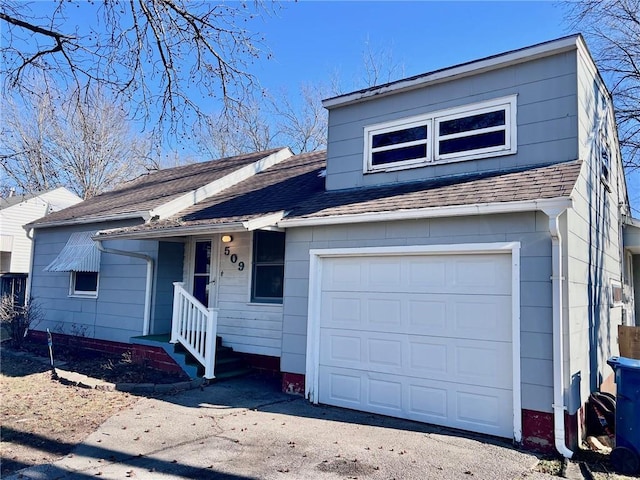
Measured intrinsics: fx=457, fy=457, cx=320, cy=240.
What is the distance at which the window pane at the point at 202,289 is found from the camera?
32.1 feet

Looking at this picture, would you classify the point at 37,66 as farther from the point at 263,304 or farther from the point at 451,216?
the point at 451,216

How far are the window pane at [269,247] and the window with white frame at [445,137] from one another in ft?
7.44

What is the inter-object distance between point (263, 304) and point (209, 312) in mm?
1123

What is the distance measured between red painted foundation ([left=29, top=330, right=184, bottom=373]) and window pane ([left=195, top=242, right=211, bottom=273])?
1983 millimetres

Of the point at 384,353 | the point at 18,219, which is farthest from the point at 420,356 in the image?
the point at 18,219

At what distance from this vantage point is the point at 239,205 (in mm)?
8938

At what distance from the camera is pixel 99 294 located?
35.2ft

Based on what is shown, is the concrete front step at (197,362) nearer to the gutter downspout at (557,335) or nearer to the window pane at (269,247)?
the window pane at (269,247)

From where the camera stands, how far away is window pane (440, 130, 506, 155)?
21.4ft

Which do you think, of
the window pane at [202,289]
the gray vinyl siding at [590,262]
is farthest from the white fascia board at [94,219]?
the gray vinyl siding at [590,262]

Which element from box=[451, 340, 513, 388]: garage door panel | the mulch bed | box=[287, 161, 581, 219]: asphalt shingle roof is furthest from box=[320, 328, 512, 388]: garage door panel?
the mulch bed

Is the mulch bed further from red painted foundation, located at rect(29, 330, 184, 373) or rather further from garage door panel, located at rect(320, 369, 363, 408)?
garage door panel, located at rect(320, 369, 363, 408)

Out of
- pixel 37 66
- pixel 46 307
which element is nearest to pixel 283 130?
pixel 46 307

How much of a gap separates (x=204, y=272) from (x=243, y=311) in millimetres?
1486
